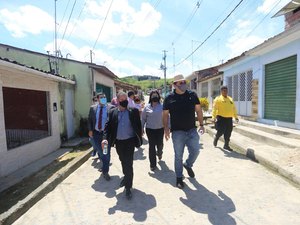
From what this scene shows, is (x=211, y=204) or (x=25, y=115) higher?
(x=25, y=115)

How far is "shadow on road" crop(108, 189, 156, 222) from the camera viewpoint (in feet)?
11.9

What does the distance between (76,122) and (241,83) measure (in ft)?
27.3

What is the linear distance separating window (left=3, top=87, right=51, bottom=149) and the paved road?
2166 millimetres

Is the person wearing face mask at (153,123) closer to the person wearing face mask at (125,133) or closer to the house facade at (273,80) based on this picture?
the person wearing face mask at (125,133)

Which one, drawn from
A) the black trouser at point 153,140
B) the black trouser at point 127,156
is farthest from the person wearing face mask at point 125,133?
the black trouser at point 153,140

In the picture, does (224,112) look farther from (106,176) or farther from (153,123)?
(106,176)

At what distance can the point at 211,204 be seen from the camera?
3816 millimetres

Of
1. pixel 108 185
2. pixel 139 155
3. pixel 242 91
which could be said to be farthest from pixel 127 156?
pixel 242 91

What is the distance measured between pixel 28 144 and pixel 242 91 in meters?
10.2

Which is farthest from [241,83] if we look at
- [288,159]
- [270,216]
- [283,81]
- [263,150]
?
[270,216]

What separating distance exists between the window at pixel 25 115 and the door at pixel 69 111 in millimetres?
2339

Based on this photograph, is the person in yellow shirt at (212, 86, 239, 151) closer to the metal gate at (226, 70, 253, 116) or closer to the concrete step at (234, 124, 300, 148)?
the concrete step at (234, 124, 300, 148)

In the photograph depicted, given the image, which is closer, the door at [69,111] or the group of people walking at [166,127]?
the group of people walking at [166,127]

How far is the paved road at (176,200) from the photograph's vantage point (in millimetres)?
3453
